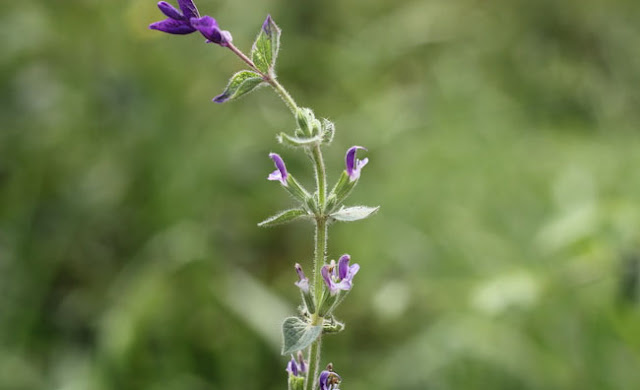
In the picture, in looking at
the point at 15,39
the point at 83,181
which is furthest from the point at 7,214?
the point at 15,39

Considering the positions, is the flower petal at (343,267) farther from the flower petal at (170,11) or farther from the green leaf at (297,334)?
the flower petal at (170,11)

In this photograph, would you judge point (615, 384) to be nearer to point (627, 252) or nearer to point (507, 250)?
point (627, 252)

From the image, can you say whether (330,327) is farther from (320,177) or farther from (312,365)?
(320,177)

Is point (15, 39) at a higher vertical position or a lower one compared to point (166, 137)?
higher

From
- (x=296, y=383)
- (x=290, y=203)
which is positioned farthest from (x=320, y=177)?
(x=290, y=203)

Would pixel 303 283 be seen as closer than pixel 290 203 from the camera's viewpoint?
Yes

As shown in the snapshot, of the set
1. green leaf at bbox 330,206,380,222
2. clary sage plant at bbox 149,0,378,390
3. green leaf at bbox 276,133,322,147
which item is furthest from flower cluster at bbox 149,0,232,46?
green leaf at bbox 330,206,380,222
